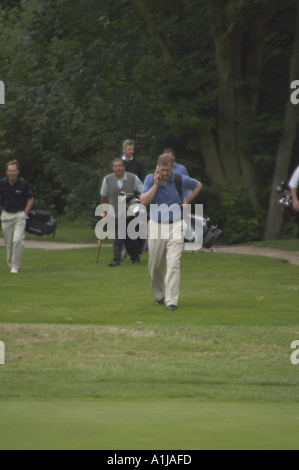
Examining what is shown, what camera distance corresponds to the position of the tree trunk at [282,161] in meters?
24.7

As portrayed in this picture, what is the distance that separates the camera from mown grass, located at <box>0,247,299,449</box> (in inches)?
205

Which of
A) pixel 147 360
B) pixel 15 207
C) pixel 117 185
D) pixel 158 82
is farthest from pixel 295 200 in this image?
pixel 158 82

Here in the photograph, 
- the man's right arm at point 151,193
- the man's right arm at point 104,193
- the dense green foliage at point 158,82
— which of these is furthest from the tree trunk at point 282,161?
the man's right arm at point 151,193

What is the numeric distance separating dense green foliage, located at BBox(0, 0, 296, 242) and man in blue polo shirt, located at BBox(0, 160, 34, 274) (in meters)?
8.80

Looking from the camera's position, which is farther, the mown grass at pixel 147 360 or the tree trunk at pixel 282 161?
the tree trunk at pixel 282 161

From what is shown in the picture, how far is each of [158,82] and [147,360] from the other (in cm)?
1650

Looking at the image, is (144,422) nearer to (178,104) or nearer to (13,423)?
(13,423)

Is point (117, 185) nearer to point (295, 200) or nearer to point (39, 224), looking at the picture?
point (39, 224)

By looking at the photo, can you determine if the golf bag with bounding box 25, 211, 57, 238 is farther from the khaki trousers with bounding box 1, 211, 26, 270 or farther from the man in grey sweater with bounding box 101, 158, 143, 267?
the man in grey sweater with bounding box 101, 158, 143, 267

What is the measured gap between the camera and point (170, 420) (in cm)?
555

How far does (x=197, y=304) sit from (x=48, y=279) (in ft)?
13.4

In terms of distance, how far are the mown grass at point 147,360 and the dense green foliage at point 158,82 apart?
9549 mm

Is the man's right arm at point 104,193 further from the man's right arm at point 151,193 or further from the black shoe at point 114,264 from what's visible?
the man's right arm at point 151,193

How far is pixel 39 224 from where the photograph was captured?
18.8 meters
